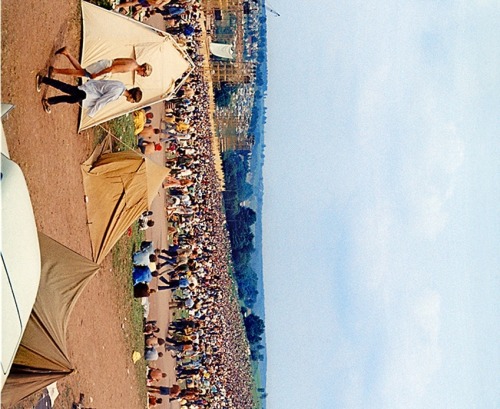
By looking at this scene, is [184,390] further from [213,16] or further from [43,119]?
[213,16]

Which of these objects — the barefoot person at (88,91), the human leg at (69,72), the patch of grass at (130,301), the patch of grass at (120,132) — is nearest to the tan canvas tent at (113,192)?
the patch of grass at (120,132)

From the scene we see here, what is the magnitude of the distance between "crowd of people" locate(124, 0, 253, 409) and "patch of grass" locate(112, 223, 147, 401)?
40 cm

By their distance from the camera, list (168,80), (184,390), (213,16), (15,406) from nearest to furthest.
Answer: (15,406)
(168,80)
(184,390)
(213,16)

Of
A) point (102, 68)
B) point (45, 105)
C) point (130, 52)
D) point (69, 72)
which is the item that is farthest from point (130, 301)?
point (69, 72)

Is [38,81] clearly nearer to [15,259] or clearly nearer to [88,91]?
[88,91]

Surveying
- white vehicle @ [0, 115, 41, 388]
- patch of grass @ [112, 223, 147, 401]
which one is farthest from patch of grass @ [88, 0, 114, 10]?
white vehicle @ [0, 115, 41, 388]

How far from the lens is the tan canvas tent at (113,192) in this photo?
15031 mm

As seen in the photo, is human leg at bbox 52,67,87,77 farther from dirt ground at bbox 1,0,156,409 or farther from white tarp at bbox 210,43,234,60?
white tarp at bbox 210,43,234,60

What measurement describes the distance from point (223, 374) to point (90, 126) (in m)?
22.4

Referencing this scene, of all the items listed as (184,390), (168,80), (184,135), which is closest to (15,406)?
(168,80)

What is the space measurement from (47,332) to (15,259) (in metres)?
2.80

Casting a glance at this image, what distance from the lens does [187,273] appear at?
26.3 meters

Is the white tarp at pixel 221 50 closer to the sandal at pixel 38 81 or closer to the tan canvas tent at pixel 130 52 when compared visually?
the tan canvas tent at pixel 130 52

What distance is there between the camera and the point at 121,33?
15.3 m
